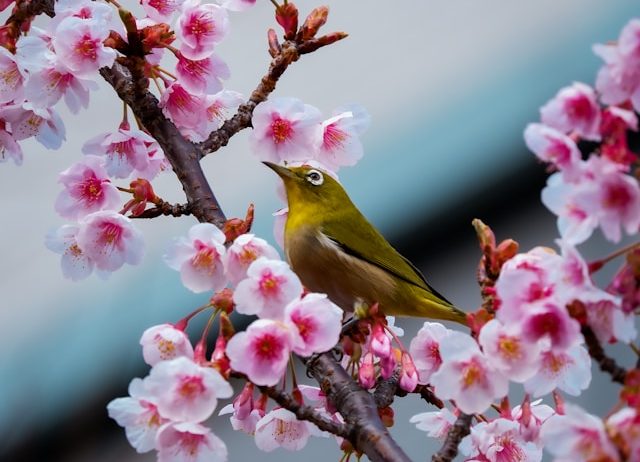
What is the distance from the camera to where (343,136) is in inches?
71.8

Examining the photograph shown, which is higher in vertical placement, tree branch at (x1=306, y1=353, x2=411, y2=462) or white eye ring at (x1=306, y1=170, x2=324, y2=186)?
white eye ring at (x1=306, y1=170, x2=324, y2=186)

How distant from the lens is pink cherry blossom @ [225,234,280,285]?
1.41m

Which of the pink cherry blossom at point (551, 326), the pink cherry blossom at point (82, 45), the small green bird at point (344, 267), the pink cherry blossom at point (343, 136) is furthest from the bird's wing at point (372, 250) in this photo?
the pink cherry blossom at point (551, 326)

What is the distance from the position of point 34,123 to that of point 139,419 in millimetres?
665

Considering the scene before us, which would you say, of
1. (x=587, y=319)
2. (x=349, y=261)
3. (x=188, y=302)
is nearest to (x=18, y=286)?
(x=188, y=302)

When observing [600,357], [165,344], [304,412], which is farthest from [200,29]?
[600,357]

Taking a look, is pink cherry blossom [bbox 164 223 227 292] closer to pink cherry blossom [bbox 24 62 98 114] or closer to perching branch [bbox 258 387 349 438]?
perching branch [bbox 258 387 349 438]

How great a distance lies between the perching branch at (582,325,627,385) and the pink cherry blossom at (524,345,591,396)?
0.29 feet

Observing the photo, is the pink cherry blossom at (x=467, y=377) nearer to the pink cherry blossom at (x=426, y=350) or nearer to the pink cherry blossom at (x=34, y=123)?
the pink cherry blossom at (x=426, y=350)

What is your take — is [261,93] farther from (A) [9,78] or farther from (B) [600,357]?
(B) [600,357]

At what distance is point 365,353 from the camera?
63.5 inches

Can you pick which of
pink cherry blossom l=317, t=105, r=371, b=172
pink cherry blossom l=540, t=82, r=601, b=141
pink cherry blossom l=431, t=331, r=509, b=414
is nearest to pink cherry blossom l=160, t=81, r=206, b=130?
pink cherry blossom l=317, t=105, r=371, b=172

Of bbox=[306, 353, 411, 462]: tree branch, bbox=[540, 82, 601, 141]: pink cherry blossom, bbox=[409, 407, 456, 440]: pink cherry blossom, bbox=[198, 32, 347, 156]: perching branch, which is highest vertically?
bbox=[198, 32, 347, 156]: perching branch

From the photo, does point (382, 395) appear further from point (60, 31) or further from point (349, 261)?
point (60, 31)
